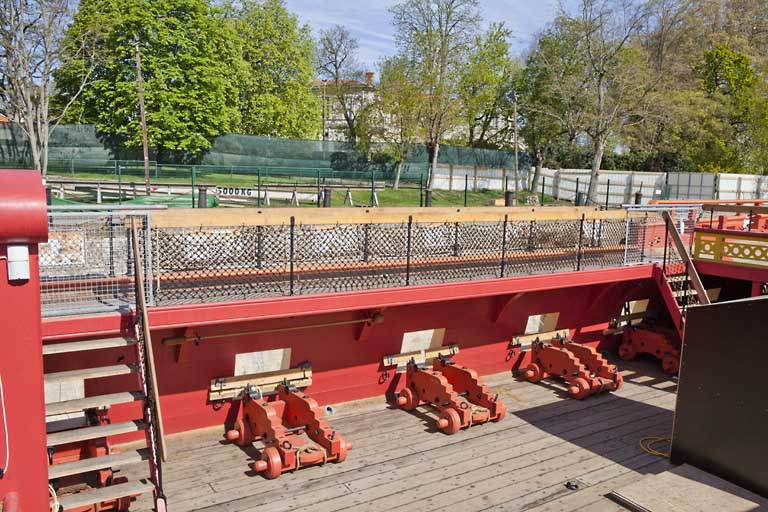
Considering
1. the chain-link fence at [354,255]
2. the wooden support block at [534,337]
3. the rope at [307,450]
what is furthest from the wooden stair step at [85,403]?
the wooden support block at [534,337]

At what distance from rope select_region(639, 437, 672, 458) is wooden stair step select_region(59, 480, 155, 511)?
590cm

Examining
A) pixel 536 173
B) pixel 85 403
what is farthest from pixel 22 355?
pixel 536 173

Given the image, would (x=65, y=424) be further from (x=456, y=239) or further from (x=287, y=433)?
(x=456, y=239)

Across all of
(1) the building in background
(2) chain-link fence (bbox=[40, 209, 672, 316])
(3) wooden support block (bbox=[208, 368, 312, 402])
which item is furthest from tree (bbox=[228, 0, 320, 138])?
(3) wooden support block (bbox=[208, 368, 312, 402])

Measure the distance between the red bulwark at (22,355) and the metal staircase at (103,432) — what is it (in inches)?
17.6

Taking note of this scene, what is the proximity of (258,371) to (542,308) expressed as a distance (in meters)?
5.11

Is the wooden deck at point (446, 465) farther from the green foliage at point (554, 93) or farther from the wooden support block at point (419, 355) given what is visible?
the green foliage at point (554, 93)

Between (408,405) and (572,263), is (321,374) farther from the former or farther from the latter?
(572,263)

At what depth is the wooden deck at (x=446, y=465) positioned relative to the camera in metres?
6.25

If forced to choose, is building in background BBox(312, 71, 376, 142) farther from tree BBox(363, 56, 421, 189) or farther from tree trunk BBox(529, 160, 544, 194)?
tree trunk BBox(529, 160, 544, 194)

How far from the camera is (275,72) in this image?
3741 cm

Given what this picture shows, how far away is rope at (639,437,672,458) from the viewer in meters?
7.58

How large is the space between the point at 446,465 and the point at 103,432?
379 cm

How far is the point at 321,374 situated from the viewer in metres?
8.39
